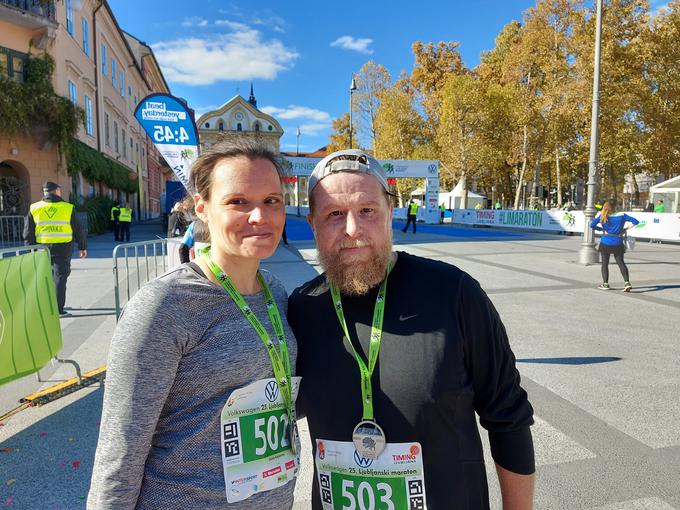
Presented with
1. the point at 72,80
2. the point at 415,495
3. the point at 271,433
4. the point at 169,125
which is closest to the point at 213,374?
the point at 271,433

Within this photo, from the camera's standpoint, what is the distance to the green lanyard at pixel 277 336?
1.38 metres

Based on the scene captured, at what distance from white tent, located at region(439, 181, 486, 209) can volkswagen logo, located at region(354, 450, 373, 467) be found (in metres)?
36.8

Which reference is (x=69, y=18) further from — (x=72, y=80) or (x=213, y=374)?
(x=213, y=374)

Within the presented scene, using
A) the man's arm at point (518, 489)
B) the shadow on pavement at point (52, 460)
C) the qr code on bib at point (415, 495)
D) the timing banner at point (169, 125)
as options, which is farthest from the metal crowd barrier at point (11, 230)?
the man's arm at point (518, 489)

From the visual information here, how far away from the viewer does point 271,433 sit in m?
1.43

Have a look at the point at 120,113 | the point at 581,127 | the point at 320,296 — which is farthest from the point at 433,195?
the point at 320,296

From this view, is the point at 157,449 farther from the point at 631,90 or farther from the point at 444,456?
the point at 631,90

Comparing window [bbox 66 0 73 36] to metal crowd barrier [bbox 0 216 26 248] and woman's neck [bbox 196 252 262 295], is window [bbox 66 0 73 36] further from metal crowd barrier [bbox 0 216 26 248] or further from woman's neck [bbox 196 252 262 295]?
woman's neck [bbox 196 252 262 295]

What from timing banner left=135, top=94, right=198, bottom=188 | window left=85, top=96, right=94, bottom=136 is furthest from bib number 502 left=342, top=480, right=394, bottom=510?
window left=85, top=96, right=94, bottom=136

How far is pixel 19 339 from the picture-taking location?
3.67 metres

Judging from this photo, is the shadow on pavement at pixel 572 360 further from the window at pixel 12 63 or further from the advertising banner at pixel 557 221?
the window at pixel 12 63

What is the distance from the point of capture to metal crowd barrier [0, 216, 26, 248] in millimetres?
16375

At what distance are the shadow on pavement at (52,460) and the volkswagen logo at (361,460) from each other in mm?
2058

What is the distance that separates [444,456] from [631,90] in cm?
3072
